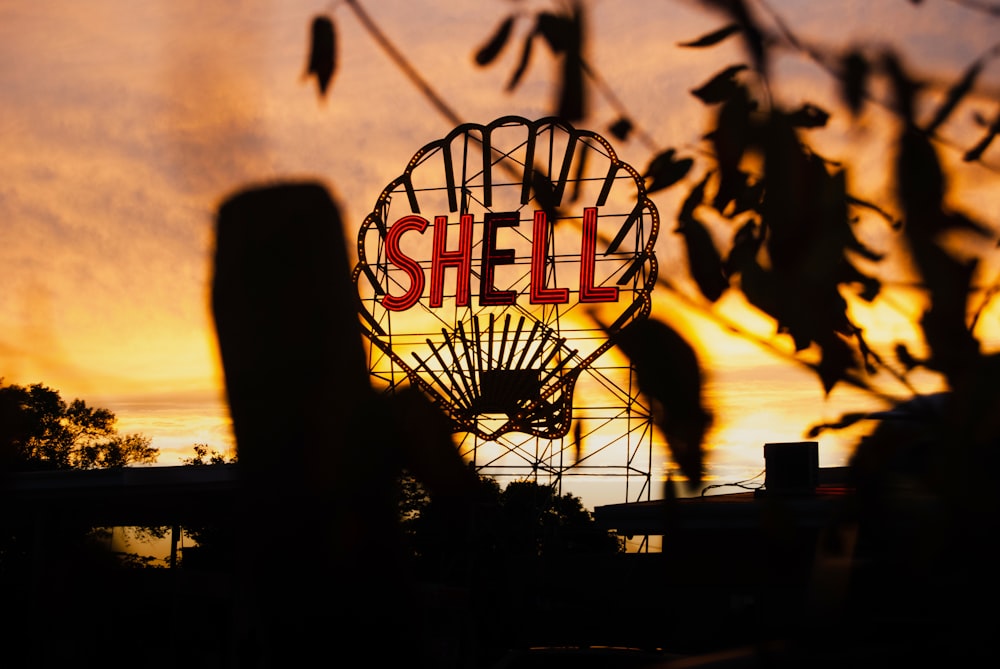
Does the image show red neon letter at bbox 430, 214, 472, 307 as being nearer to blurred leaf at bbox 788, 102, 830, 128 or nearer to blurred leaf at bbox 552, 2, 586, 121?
blurred leaf at bbox 788, 102, 830, 128

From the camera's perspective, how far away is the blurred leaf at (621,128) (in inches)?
82.3

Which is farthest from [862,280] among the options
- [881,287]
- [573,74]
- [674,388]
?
[573,74]

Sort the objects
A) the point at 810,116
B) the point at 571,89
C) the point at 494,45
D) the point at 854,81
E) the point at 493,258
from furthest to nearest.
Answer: the point at 493,258 → the point at 810,116 → the point at 854,81 → the point at 494,45 → the point at 571,89

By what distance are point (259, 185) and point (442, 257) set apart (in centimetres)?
2254

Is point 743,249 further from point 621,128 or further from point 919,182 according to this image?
point 919,182

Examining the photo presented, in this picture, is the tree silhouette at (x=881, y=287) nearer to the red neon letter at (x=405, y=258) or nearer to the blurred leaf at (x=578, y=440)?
the blurred leaf at (x=578, y=440)

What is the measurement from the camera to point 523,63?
1.74m

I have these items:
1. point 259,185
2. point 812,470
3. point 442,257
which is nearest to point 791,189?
point 259,185

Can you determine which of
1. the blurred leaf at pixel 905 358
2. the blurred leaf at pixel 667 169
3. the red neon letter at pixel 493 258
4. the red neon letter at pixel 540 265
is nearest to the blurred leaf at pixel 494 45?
the blurred leaf at pixel 667 169

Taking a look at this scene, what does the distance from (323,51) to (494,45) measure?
284mm

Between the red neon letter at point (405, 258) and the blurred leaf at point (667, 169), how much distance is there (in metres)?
22.0

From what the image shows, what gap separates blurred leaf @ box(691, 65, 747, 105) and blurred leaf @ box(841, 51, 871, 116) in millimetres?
244

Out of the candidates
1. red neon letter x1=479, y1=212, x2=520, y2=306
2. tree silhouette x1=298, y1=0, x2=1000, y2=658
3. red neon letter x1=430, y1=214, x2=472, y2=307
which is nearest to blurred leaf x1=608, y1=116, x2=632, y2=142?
tree silhouette x1=298, y1=0, x2=1000, y2=658

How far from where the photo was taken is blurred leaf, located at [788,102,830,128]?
6.73 ft
